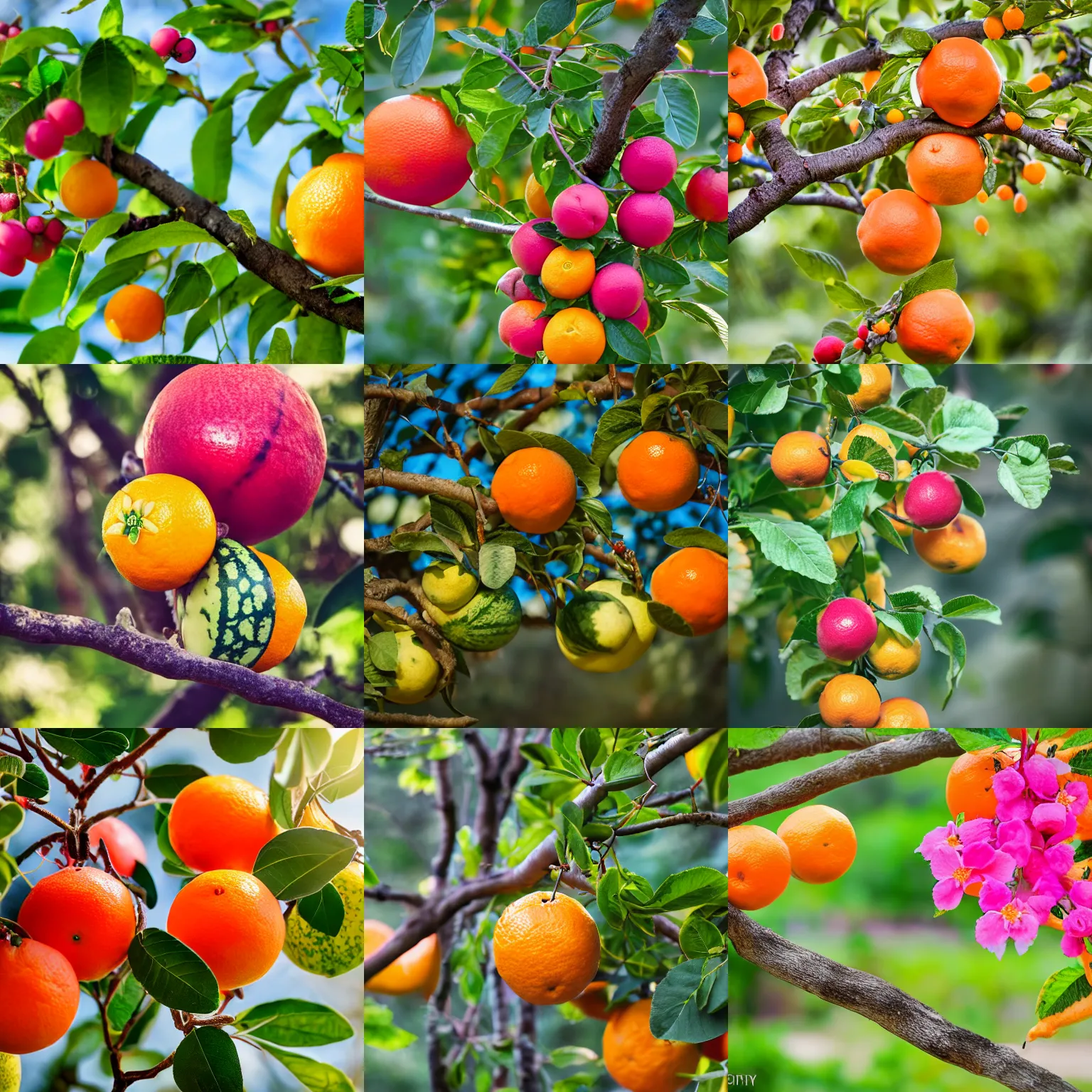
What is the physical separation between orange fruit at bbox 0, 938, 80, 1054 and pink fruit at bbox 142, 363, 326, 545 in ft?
1.73

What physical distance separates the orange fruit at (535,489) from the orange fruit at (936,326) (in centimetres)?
43

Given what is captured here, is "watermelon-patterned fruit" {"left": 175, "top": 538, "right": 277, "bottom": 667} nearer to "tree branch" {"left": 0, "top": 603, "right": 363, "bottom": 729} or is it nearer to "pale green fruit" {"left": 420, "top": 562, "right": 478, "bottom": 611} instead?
"tree branch" {"left": 0, "top": 603, "right": 363, "bottom": 729}

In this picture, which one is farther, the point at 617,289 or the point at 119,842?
the point at 119,842

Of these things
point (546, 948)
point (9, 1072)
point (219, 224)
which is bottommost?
point (9, 1072)

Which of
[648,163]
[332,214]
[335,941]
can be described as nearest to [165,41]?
[332,214]

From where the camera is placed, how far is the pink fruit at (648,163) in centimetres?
111

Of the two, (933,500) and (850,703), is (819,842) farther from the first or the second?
(933,500)

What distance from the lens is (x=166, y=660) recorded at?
1169 millimetres

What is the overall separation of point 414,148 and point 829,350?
532mm

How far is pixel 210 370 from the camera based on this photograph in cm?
119

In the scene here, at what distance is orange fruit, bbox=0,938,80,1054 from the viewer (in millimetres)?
1141

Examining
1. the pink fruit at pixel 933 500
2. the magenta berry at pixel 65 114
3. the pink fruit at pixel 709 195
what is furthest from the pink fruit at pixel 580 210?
the magenta berry at pixel 65 114

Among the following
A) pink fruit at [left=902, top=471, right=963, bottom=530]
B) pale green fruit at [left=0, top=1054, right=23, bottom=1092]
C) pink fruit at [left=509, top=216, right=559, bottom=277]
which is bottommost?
pale green fruit at [left=0, top=1054, right=23, bottom=1092]

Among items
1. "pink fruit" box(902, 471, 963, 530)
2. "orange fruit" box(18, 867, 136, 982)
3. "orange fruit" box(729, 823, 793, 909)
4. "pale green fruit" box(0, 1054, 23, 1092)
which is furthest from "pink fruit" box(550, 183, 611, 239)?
"pale green fruit" box(0, 1054, 23, 1092)
